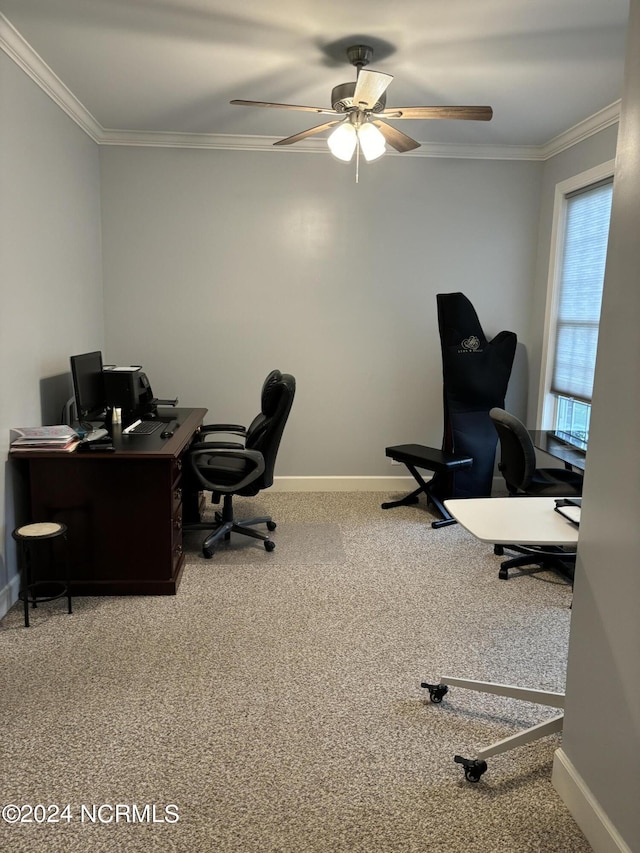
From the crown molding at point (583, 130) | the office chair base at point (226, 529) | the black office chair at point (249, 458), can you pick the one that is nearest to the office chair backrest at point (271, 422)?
the black office chair at point (249, 458)

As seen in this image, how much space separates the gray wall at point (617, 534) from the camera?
60.8 inches

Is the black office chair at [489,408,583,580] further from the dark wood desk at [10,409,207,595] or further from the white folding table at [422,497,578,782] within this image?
the dark wood desk at [10,409,207,595]

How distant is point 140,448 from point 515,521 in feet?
6.32

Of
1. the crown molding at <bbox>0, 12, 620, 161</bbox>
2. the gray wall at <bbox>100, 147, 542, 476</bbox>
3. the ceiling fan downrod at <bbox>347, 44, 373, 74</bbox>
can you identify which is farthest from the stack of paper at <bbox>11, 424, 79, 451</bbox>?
the ceiling fan downrod at <bbox>347, 44, 373, 74</bbox>

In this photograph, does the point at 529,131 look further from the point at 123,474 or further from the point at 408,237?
the point at 123,474

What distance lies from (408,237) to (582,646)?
145 inches

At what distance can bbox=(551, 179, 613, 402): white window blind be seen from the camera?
4.09m

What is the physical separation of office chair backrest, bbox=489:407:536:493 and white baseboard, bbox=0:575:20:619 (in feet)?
8.54

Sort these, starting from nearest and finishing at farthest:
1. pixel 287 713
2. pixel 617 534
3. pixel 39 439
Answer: pixel 617 534
pixel 287 713
pixel 39 439

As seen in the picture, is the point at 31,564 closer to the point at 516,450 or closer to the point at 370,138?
the point at 516,450

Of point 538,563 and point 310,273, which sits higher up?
point 310,273

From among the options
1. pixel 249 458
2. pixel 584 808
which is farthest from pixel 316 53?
pixel 584 808

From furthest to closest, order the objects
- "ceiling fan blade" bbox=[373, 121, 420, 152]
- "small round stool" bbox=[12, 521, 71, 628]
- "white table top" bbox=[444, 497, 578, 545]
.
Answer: "ceiling fan blade" bbox=[373, 121, 420, 152], "small round stool" bbox=[12, 521, 71, 628], "white table top" bbox=[444, 497, 578, 545]

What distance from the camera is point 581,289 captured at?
14.3 ft
